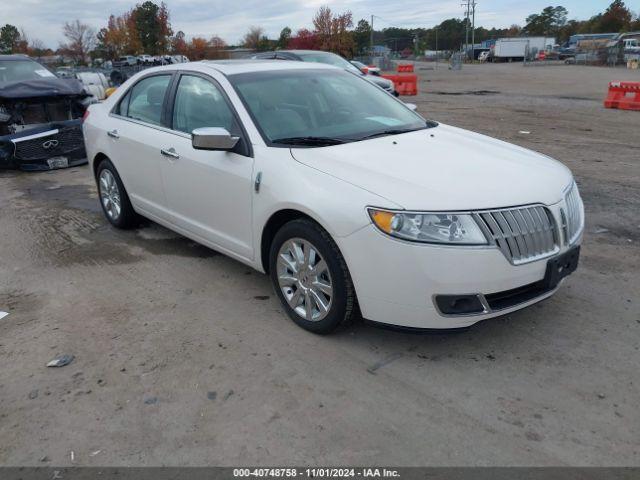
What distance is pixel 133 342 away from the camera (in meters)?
3.65

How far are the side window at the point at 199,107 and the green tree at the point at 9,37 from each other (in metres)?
91.3

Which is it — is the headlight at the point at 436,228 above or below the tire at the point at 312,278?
above

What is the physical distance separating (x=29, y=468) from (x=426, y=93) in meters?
22.0

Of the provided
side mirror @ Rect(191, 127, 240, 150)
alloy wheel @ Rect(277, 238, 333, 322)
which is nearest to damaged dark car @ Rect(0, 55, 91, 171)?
side mirror @ Rect(191, 127, 240, 150)

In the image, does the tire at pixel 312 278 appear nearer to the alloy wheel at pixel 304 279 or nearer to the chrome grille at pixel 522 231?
the alloy wheel at pixel 304 279

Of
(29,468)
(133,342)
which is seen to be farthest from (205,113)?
(29,468)

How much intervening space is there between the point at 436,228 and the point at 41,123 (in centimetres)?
831

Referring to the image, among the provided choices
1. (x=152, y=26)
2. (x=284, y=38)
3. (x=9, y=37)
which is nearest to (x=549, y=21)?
(x=284, y=38)

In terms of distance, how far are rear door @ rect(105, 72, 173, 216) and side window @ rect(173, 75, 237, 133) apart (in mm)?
187

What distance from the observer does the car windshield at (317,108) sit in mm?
3969

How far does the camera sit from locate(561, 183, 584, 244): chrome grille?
3387 mm

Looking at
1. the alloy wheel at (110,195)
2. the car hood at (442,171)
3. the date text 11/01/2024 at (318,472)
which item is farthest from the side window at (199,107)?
the date text 11/01/2024 at (318,472)

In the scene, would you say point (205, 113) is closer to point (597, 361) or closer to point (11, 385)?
point (11, 385)

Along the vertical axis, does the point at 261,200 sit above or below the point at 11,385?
above
